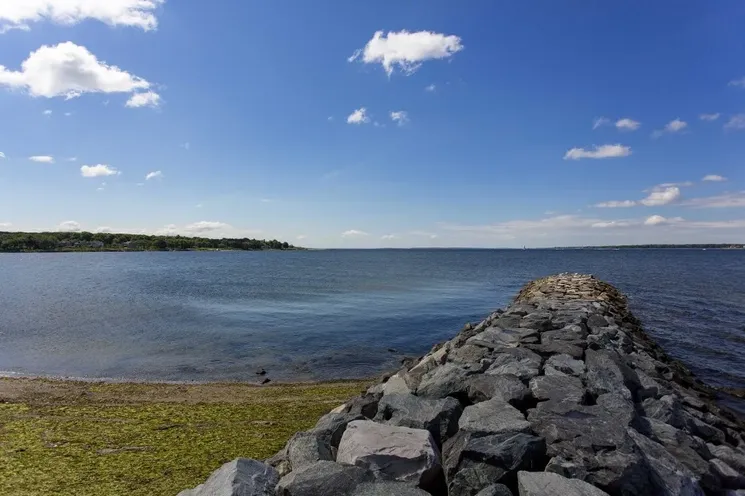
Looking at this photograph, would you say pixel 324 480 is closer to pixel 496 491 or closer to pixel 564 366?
pixel 496 491

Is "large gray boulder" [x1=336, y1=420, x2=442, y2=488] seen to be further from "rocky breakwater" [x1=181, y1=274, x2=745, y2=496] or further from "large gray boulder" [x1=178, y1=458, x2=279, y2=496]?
"large gray boulder" [x1=178, y1=458, x2=279, y2=496]

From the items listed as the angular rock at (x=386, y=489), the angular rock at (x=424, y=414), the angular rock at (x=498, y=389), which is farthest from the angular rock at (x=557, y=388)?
the angular rock at (x=386, y=489)

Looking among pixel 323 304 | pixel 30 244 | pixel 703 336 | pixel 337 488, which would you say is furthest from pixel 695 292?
pixel 30 244

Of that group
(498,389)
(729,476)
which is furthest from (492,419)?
(729,476)

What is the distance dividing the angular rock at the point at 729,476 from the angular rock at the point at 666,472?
568 millimetres

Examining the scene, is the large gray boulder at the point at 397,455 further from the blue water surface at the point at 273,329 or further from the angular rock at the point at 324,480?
the blue water surface at the point at 273,329

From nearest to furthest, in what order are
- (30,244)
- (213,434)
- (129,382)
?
(213,434), (129,382), (30,244)

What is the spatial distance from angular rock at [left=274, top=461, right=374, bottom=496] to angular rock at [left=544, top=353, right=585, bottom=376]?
404cm

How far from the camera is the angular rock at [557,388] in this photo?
586 centimetres

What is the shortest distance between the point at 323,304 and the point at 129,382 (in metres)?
18.3

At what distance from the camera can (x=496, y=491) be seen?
12.6ft

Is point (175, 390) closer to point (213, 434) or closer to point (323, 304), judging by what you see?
point (213, 434)

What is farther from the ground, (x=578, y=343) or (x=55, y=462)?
(x=578, y=343)

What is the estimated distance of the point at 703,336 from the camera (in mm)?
20250
